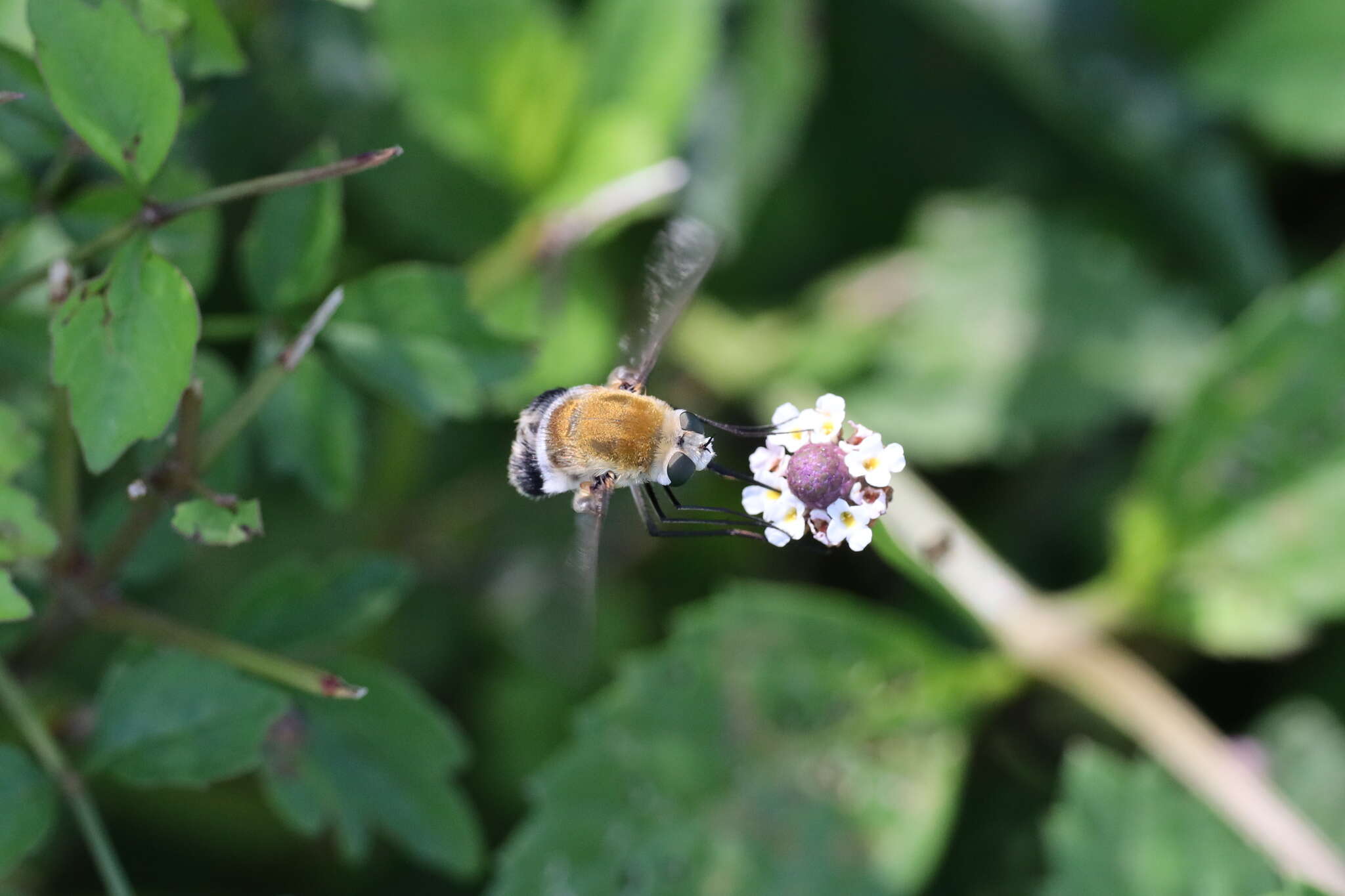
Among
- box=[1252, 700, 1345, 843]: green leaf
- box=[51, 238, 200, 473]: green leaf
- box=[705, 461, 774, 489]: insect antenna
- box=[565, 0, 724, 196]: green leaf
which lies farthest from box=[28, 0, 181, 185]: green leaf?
box=[1252, 700, 1345, 843]: green leaf

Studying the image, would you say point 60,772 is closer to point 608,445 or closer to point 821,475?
point 608,445

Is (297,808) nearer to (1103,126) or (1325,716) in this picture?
(1325,716)

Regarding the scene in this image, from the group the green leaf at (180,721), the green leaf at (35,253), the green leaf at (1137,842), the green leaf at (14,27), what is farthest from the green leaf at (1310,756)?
the green leaf at (14,27)

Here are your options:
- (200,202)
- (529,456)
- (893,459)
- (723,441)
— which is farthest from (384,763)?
(723,441)

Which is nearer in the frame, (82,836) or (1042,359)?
(82,836)

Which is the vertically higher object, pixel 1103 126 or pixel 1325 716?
pixel 1103 126

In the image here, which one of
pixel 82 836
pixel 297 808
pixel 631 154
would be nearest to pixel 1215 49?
pixel 631 154

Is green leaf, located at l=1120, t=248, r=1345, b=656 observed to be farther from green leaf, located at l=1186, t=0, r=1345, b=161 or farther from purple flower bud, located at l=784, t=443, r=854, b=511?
purple flower bud, located at l=784, t=443, r=854, b=511

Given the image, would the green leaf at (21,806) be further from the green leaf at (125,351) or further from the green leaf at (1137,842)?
the green leaf at (1137,842)

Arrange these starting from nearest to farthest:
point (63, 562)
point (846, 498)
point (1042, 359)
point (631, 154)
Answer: point (846, 498)
point (63, 562)
point (631, 154)
point (1042, 359)
